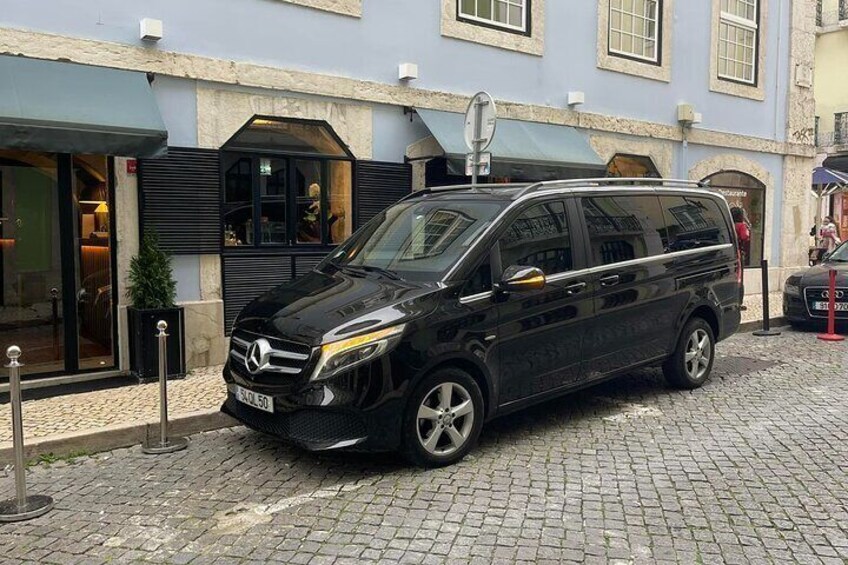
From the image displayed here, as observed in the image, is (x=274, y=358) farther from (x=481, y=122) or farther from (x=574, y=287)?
(x=481, y=122)

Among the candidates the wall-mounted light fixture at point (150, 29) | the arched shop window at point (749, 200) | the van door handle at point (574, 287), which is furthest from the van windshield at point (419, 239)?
the arched shop window at point (749, 200)

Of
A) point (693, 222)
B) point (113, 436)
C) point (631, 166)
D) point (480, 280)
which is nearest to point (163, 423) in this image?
point (113, 436)

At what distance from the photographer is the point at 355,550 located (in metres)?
3.75

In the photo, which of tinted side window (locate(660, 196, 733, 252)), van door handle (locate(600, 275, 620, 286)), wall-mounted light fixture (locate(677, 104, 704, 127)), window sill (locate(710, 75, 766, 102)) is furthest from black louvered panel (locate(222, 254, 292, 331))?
window sill (locate(710, 75, 766, 102))

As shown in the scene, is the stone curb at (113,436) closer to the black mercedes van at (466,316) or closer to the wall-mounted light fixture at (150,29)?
the black mercedes van at (466,316)

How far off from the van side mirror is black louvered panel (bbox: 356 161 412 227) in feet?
14.3

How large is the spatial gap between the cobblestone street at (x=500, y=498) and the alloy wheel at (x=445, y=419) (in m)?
0.18

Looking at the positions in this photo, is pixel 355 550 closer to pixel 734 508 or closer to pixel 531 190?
pixel 734 508

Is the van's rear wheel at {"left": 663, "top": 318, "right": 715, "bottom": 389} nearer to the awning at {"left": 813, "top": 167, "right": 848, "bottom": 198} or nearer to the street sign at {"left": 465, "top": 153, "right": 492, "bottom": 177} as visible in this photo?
the street sign at {"left": 465, "top": 153, "right": 492, "bottom": 177}

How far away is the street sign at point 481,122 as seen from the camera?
25.4 feet

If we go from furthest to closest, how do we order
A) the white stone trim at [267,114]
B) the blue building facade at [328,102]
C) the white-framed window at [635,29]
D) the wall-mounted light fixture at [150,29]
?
the white-framed window at [635,29]
the white stone trim at [267,114]
the blue building facade at [328,102]
the wall-mounted light fixture at [150,29]

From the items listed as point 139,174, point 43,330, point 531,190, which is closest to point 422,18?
point 139,174

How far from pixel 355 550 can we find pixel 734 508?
2.22 m

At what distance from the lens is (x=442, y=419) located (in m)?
4.89
